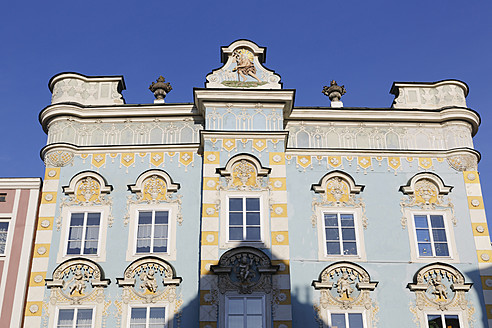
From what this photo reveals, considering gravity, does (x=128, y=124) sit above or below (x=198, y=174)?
above

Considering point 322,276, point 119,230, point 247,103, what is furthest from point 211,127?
point 322,276

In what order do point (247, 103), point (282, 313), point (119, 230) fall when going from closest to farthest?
point (282, 313) → point (119, 230) → point (247, 103)

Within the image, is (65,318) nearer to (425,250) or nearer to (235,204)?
(235,204)

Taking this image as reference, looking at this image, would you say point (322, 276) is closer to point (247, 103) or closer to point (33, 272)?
point (247, 103)

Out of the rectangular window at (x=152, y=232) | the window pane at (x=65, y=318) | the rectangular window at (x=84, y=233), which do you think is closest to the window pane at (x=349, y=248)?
the rectangular window at (x=152, y=232)

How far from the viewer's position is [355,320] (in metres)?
20.9

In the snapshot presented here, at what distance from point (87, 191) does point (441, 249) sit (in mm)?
11613

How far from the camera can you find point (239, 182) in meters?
22.3

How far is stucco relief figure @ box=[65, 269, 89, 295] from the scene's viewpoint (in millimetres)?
20984

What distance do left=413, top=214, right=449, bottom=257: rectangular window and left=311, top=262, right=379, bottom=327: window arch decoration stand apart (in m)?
2.18

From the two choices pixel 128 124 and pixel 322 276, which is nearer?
pixel 322 276

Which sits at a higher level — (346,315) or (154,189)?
(154,189)

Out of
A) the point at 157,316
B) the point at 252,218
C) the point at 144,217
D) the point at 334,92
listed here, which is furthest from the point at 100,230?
the point at 334,92

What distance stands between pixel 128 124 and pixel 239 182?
472cm
